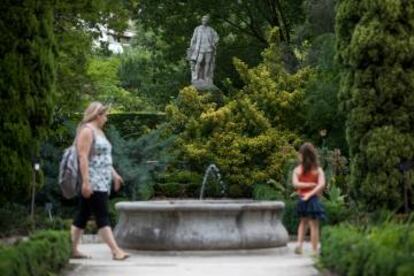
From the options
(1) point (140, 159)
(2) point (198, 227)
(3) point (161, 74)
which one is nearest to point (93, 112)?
(2) point (198, 227)

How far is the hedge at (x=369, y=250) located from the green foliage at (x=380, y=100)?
6190 millimetres

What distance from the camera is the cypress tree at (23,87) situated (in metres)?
15.8

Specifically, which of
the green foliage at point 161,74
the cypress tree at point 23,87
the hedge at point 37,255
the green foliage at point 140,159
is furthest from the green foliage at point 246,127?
the hedge at point 37,255

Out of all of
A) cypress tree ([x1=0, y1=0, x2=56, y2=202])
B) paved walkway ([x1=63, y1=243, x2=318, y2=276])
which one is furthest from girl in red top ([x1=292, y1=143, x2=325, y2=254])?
cypress tree ([x1=0, y1=0, x2=56, y2=202])

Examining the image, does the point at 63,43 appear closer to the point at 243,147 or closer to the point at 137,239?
the point at 243,147

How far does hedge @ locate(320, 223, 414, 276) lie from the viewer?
21.8ft

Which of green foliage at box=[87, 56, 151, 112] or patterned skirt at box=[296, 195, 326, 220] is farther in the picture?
green foliage at box=[87, 56, 151, 112]

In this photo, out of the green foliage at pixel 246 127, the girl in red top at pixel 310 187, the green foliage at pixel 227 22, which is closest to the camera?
the girl in red top at pixel 310 187

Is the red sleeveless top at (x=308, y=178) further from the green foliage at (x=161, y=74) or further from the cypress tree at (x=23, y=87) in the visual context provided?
the green foliage at (x=161, y=74)

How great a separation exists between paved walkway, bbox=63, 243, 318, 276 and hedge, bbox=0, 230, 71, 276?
0.28 m

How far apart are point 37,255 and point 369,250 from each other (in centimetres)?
318

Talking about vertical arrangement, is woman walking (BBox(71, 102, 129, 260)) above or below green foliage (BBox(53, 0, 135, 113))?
below

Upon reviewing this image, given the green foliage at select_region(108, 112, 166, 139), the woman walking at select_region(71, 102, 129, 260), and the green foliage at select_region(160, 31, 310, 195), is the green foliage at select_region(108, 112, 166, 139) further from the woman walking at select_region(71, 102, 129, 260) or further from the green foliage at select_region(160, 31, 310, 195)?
the woman walking at select_region(71, 102, 129, 260)

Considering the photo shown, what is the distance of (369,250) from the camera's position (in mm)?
7559
